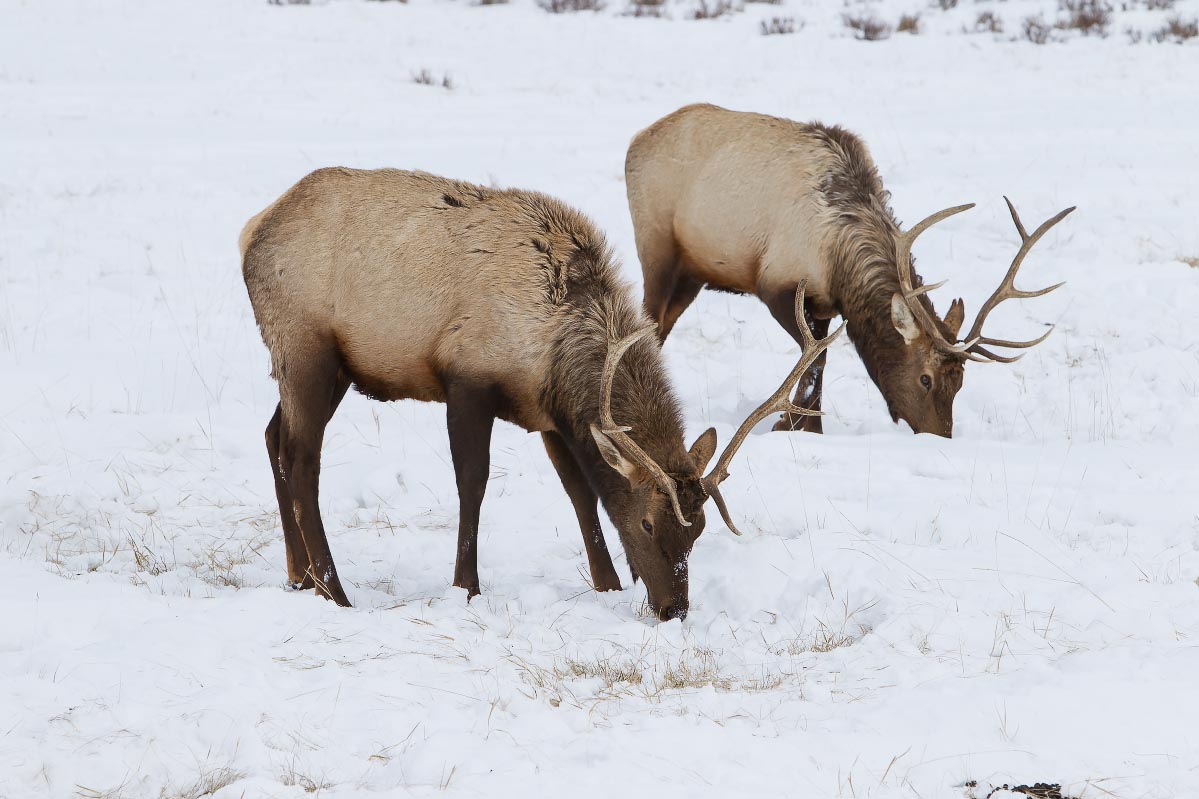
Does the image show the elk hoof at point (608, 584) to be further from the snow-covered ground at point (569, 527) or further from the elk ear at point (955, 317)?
the elk ear at point (955, 317)

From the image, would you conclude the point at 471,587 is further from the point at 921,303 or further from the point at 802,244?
the point at 802,244

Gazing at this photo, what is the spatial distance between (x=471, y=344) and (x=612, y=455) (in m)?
0.91

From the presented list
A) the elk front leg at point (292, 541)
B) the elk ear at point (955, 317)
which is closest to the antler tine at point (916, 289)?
the elk ear at point (955, 317)

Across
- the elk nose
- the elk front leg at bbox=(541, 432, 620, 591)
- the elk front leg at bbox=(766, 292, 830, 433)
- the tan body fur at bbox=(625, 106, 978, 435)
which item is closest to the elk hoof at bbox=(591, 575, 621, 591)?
the elk front leg at bbox=(541, 432, 620, 591)

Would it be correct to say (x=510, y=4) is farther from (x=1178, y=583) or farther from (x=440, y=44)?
(x=1178, y=583)

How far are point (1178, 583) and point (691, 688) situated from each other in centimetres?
227

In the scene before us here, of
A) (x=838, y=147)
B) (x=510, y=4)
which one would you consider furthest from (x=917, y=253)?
(x=510, y=4)

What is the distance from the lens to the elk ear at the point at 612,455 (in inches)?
209

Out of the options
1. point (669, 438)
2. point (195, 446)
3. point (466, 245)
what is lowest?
point (195, 446)

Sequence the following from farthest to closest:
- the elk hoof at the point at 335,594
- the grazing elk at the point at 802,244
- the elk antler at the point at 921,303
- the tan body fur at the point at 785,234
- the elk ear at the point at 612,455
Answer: the tan body fur at the point at 785,234 < the grazing elk at the point at 802,244 < the elk antler at the point at 921,303 < the elk hoof at the point at 335,594 < the elk ear at the point at 612,455

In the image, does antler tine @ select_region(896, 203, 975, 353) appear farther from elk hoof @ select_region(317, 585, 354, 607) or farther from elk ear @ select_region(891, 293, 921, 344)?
elk hoof @ select_region(317, 585, 354, 607)

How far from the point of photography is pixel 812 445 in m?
7.50

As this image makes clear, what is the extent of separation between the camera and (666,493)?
5344mm

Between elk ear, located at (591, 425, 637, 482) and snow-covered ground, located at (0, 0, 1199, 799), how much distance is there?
0.66 metres
